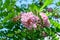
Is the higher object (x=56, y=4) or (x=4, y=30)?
(x=56, y=4)

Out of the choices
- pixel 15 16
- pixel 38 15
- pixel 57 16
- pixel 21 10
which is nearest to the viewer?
pixel 38 15

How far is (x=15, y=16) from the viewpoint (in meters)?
1.45

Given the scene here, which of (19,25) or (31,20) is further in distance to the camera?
(19,25)

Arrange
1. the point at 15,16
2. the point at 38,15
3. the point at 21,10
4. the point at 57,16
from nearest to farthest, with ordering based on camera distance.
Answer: the point at 38,15, the point at 15,16, the point at 21,10, the point at 57,16

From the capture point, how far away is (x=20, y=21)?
1.46 m

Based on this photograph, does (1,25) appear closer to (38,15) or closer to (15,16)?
(15,16)

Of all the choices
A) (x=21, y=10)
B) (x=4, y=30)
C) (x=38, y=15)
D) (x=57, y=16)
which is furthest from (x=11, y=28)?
(x=57, y=16)

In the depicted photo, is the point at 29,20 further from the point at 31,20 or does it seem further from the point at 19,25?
the point at 19,25

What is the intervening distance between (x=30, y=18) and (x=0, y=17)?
229mm

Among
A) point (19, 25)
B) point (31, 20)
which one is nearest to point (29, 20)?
point (31, 20)

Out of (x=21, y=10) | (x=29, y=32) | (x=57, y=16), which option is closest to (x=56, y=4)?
(x=57, y=16)

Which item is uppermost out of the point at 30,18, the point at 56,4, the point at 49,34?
the point at 56,4

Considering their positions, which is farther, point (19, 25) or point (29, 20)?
point (19, 25)

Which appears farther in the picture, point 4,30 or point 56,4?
point 56,4
